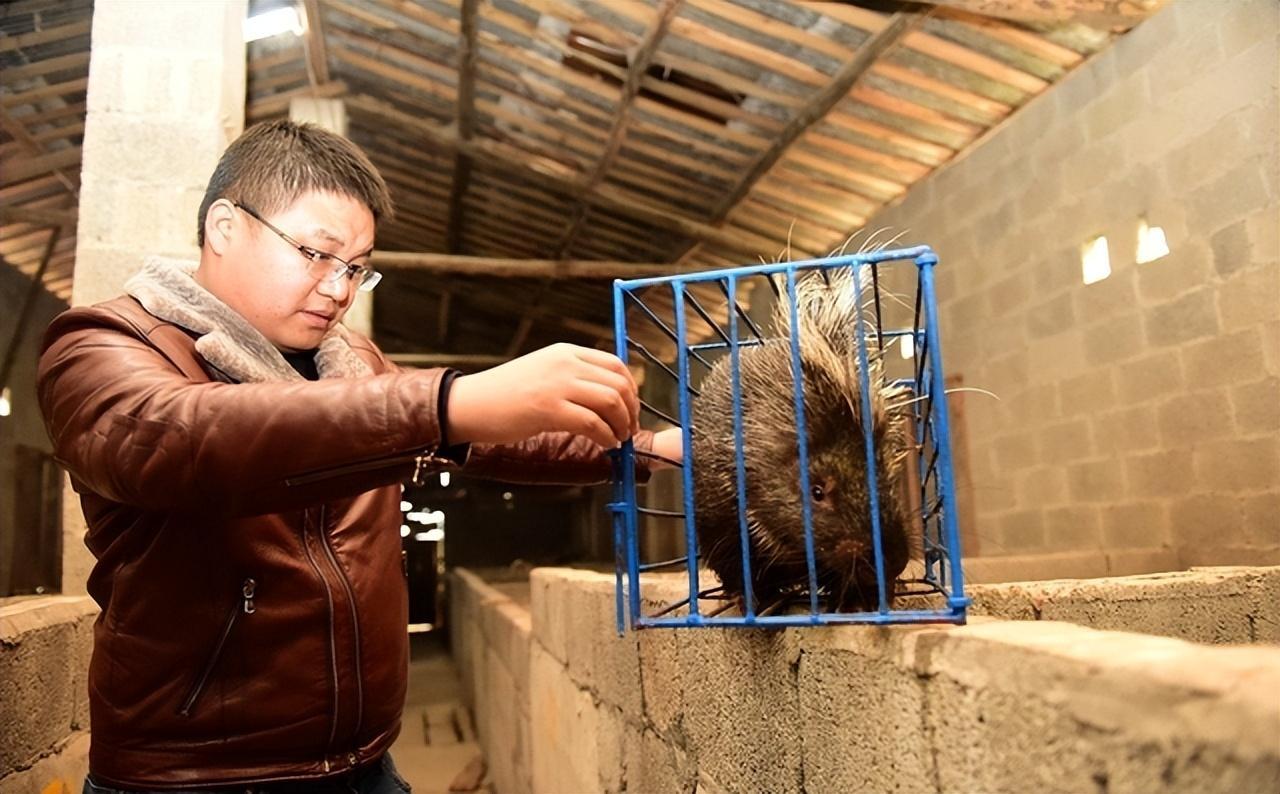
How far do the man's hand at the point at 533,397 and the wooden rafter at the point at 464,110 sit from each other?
572cm

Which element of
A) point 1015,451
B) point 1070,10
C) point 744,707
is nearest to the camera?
point 744,707

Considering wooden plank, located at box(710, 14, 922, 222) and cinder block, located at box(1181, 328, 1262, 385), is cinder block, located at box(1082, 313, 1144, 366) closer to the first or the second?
cinder block, located at box(1181, 328, 1262, 385)

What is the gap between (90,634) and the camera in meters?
2.68

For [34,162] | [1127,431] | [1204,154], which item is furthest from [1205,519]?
[34,162]

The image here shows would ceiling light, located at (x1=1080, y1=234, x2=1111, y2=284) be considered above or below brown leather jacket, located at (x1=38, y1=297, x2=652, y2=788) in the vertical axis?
above

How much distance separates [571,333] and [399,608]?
11815 millimetres

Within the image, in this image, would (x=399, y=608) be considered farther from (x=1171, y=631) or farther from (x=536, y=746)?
(x=536, y=746)

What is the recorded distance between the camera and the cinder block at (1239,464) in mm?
4062

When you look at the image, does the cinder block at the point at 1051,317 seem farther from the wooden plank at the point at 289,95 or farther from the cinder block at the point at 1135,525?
the wooden plank at the point at 289,95

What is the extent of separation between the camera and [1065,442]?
533 cm

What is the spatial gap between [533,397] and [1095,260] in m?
4.87

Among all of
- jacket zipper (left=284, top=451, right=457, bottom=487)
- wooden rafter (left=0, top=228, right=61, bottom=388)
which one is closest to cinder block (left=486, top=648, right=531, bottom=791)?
jacket zipper (left=284, top=451, right=457, bottom=487)

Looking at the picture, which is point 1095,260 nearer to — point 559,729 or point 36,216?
point 559,729

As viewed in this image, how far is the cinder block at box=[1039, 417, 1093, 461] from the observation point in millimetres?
5184
